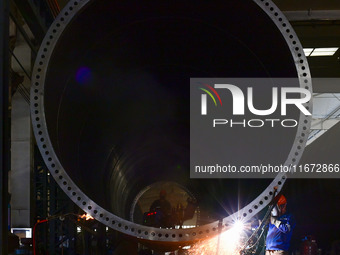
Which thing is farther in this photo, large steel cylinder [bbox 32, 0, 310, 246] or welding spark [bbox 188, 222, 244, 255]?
welding spark [bbox 188, 222, 244, 255]

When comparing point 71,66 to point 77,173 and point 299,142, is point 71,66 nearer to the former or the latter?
point 77,173

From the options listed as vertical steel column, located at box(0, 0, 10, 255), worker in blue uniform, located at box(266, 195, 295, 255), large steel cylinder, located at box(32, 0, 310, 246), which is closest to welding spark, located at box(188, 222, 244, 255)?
large steel cylinder, located at box(32, 0, 310, 246)

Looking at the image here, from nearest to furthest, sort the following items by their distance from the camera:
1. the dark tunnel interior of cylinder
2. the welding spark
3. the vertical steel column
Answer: the dark tunnel interior of cylinder
the welding spark
the vertical steel column

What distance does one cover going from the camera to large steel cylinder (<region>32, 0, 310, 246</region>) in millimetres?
2953

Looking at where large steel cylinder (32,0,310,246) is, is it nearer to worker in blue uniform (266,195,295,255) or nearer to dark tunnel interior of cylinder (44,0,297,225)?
dark tunnel interior of cylinder (44,0,297,225)

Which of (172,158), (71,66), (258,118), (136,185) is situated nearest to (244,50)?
(258,118)

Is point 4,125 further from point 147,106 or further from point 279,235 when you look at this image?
point 279,235

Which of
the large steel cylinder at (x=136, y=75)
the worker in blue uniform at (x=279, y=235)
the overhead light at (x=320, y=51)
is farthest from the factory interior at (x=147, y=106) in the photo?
the overhead light at (x=320, y=51)

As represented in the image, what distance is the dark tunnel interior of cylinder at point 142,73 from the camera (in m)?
3.27

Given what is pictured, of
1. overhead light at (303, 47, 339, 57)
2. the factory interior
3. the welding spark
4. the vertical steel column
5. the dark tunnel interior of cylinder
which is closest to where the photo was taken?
the factory interior

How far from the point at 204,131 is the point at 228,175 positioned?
40 centimetres

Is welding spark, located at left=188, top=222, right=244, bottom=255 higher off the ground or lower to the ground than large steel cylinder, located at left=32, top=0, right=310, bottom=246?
lower

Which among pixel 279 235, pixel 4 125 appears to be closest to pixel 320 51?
pixel 279 235

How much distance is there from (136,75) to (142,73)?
5 cm
